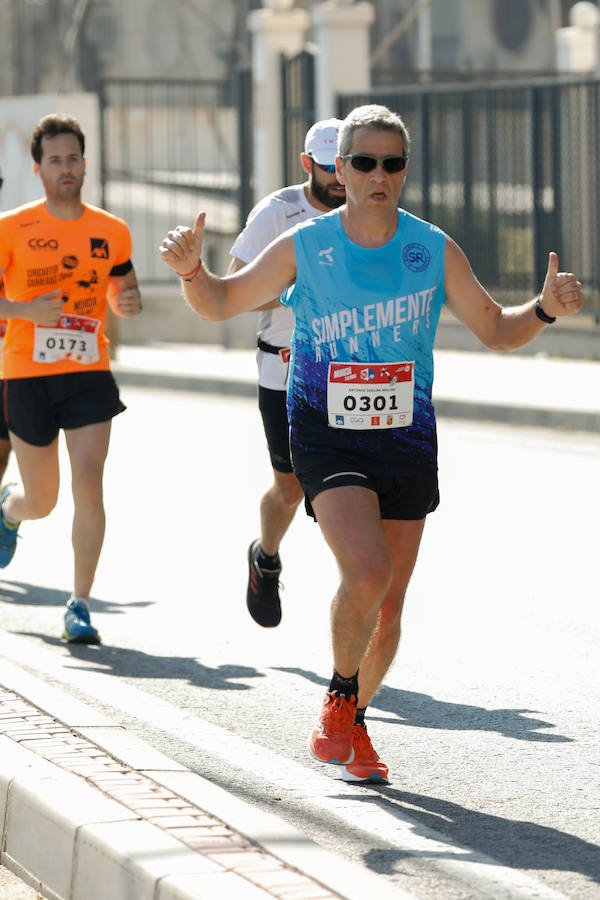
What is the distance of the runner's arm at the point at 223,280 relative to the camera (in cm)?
503

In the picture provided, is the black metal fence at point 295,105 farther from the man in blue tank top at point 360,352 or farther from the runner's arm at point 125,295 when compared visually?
the man in blue tank top at point 360,352

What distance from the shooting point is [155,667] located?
6656mm

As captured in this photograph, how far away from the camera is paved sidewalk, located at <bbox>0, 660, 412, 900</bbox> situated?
3.79 m

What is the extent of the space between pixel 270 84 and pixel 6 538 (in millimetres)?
14817

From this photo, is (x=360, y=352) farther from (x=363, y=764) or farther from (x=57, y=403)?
(x=57, y=403)

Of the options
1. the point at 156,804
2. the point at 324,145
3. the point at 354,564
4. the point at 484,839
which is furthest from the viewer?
the point at 324,145

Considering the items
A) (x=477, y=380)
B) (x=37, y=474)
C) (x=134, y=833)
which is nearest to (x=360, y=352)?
(x=134, y=833)

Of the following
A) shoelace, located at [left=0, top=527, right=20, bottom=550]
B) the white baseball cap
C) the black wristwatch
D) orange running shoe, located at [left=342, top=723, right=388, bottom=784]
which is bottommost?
orange running shoe, located at [left=342, top=723, right=388, bottom=784]

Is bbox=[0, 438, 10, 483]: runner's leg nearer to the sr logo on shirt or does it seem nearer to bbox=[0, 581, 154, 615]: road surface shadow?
bbox=[0, 581, 154, 615]: road surface shadow

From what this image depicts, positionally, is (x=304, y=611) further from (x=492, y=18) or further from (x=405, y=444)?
(x=492, y=18)

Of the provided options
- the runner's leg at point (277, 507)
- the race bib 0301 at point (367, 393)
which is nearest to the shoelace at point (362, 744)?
the race bib 0301 at point (367, 393)

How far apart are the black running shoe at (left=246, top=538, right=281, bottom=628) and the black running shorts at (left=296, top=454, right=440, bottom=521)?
1905 millimetres

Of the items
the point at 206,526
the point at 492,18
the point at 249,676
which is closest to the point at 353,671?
the point at 249,676

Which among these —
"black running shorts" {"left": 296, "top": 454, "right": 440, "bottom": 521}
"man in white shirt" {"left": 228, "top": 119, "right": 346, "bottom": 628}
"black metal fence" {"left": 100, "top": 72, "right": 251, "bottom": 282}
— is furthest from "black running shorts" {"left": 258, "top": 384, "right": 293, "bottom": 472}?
"black metal fence" {"left": 100, "top": 72, "right": 251, "bottom": 282}
